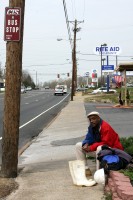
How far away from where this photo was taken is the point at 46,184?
6852 mm

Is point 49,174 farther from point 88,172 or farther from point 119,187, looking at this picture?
point 119,187

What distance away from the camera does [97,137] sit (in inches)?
283

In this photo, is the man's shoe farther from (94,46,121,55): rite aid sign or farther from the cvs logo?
(94,46,121,55): rite aid sign

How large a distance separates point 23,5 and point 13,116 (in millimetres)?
2103

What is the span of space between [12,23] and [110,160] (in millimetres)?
3120

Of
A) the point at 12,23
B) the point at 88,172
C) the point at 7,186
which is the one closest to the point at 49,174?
the point at 88,172

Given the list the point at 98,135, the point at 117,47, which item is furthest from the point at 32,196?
the point at 117,47

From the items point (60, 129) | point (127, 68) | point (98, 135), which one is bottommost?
point (60, 129)

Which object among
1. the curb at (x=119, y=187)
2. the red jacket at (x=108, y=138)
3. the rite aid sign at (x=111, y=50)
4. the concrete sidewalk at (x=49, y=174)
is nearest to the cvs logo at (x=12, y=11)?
the red jacket at (x=108, y=138)

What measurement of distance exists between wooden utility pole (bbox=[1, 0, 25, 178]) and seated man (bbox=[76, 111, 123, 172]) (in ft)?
4.03

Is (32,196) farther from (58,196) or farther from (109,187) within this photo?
(109,187)

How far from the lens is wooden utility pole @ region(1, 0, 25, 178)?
746cm

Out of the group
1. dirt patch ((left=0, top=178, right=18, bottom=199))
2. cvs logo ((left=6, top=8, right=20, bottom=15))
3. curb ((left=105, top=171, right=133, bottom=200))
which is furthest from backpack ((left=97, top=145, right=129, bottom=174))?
cvs logo ((left=6, top=8, right=20, bottom=15))

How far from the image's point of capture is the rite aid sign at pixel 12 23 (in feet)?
Result: 24.6
